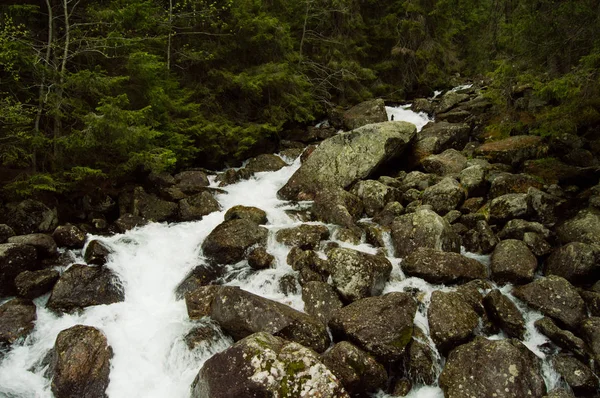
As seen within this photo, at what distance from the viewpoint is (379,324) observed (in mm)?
6695

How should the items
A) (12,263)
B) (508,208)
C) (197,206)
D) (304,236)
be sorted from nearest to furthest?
(12,263)
(304,236)
(508,208)
(197,206)

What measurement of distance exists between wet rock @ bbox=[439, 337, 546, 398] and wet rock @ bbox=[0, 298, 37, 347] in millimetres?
7580

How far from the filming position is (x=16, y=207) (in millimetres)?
9617

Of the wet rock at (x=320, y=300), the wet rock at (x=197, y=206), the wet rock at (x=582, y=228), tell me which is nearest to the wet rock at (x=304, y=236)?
the wet rock at (x=320, y=300)

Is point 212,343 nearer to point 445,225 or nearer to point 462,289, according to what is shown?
point 462,289

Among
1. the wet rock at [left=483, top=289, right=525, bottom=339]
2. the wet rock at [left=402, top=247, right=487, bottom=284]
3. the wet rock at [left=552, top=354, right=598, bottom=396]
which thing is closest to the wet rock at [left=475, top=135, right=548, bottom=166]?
the wet rock at [left=402, top=247, right=487, bottom=284]

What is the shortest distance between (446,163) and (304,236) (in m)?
6.69

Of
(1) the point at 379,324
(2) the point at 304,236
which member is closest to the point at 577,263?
(1) the point at 379,324

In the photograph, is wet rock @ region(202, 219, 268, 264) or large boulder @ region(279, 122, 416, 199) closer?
wet rock @ region(202, 219, 268, 264)

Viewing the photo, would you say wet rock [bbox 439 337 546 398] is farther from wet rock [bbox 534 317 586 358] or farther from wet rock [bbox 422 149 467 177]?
wet rock [bbox 422 149 467 177]

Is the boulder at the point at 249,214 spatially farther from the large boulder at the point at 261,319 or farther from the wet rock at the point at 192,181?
the large boulder at the point at 261,319

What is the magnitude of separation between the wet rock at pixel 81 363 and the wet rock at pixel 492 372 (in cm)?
566

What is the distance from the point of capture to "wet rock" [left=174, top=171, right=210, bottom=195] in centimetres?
1352

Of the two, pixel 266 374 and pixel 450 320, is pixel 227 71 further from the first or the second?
pixel 266 374
